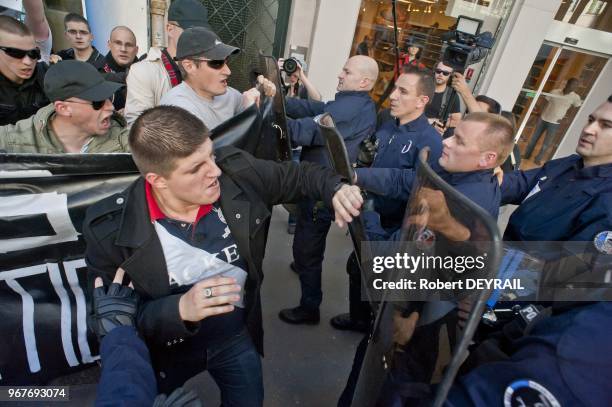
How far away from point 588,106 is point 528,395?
1016 centimetres

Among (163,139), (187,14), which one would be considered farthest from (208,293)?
(187,14)

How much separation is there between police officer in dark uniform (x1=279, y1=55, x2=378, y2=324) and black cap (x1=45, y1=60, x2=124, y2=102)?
4.12 ft

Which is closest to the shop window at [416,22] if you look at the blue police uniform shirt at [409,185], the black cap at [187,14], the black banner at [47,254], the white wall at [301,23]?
the white wall at [301,23]

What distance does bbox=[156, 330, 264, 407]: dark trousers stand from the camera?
5.47ft

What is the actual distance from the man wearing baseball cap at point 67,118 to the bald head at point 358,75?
1725mm

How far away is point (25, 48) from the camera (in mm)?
2426

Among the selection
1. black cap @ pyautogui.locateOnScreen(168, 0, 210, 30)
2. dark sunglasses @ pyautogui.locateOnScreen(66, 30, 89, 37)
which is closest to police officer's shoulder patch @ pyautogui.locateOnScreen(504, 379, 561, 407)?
black cap @ pyautogui.locateOnScreen(168, 0, 210, 30)

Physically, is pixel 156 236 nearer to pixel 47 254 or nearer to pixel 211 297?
pixel 211 297

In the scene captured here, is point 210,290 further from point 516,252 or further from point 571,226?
point 571,226

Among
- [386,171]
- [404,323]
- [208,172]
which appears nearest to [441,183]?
[404,323]

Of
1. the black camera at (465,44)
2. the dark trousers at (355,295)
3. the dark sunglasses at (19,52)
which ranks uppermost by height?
the black camera at (465,44)

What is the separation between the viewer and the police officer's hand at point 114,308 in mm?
1179

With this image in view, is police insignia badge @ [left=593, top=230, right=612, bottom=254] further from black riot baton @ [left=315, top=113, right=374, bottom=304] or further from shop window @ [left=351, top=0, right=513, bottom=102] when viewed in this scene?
shop window @ [left=351, top=0, right=513, bottom=102]

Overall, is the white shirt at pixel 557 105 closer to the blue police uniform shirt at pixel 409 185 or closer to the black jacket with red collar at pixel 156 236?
the blue police uniform shirt at pixel 409 185
